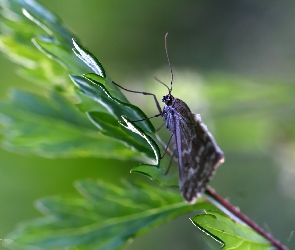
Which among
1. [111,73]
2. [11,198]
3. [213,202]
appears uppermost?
[111,73]

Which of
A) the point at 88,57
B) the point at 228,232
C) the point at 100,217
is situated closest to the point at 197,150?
the point at 100,217

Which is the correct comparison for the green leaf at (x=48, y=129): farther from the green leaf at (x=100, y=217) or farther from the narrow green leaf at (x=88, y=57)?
the narrow green leaf at (x=88, y=57)

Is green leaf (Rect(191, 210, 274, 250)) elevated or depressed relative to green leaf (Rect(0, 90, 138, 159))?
depressed

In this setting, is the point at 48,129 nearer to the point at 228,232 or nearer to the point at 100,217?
the point at 100,217

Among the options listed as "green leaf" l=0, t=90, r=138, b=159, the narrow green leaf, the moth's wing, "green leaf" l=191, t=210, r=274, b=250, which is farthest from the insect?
the narrow green leaf

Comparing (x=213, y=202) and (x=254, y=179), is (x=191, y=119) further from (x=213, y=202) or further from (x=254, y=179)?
(x=254, y=179)

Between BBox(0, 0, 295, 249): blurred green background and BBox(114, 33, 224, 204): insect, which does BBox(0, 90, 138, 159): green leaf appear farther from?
BBox(0, 0, 295, 249): blurred green background

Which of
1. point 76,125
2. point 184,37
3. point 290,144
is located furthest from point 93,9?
point 76,125
